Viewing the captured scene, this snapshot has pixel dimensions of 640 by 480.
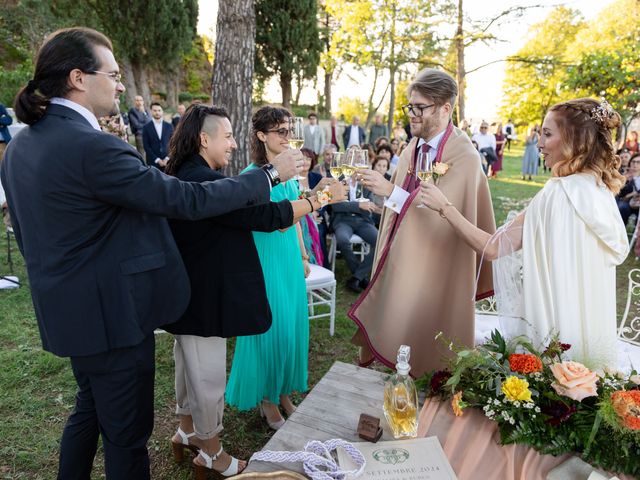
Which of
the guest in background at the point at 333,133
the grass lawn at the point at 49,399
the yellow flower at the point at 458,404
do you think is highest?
the guest in background at the point at 333,133

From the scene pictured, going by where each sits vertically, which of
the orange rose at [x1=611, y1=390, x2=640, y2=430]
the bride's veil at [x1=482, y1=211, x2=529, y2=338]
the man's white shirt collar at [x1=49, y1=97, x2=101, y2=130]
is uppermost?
the man's white shirt collar at [x1=49, y1=97, x2=101, y2=130]

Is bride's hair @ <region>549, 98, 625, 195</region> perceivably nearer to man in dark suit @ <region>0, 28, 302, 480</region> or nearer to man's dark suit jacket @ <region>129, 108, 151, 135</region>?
man in dark suit @ <region>0, 28, 302, 480</region>

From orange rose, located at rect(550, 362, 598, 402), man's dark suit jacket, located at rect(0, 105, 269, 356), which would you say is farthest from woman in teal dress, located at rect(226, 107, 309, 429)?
orange rose, located at rect(550, 362, 598, 402)

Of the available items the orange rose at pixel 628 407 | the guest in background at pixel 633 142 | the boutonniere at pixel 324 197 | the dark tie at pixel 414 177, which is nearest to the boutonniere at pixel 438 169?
the dark tie at pixel 414 177

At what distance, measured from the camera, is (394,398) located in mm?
1684

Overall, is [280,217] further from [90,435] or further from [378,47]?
[378,47]

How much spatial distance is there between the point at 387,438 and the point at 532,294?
3.04 ft

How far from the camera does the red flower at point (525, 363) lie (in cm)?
164

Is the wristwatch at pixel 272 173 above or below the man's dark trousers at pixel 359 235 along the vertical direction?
above

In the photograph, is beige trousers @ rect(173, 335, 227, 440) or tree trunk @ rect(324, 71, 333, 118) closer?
beige trousers @ rect(173, 335, 227, 440)

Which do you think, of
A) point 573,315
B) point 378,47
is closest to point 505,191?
point 378,47

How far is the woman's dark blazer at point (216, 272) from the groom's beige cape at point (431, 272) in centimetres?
81

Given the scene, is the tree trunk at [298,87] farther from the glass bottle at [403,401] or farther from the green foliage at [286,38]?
the glass bottle at [403,401]

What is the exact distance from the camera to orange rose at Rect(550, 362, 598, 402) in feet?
5.00
